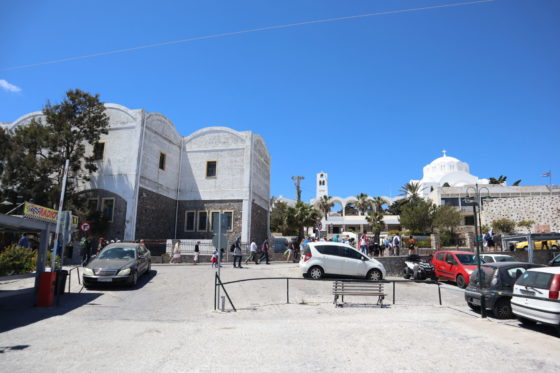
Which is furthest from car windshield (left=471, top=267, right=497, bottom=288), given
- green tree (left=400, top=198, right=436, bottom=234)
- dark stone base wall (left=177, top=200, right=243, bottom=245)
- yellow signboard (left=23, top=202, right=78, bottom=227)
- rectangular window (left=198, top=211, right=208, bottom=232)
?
green tree (left=400, top=198, right=436, bottom=234)

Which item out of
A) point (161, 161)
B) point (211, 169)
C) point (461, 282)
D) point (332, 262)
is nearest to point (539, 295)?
point (461, 282)

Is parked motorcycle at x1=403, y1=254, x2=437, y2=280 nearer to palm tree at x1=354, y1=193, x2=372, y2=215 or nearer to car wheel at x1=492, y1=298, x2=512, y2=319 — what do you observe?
car wheel at x1=492, y1=298, x2=512, y2=319

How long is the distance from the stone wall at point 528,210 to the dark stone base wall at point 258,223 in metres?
29.1

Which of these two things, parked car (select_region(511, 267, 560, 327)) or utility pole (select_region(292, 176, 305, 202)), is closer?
parked car (select_region(511, 267, 560, 327))

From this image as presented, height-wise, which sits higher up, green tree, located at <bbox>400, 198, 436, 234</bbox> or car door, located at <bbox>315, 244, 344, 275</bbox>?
green tree, located at <bbox>400, 198, 436, 234</bbox>

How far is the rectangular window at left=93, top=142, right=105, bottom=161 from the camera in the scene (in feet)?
86.3

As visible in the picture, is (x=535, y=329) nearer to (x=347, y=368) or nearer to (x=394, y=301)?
(x=394, y=301)

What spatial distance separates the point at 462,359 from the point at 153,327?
6.21 m

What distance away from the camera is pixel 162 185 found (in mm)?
28250

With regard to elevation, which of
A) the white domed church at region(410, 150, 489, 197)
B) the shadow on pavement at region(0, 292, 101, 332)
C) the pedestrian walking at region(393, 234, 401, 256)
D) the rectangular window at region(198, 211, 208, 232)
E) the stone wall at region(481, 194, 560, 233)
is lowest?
the shadow on pavement at region(0, 292, 101, 332)

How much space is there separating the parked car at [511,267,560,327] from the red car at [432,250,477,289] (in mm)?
5847

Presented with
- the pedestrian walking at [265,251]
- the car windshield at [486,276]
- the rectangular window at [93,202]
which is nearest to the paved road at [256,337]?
the car windshield at [486,276]

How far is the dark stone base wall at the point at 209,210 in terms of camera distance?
28328 mm

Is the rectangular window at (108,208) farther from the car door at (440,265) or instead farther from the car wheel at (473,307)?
the car wheel at (473,307)
